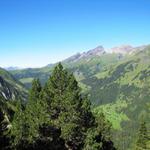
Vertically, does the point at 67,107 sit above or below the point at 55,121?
above

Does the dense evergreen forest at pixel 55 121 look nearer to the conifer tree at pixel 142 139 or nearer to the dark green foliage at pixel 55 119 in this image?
the dark green foliage at pixel 55 119

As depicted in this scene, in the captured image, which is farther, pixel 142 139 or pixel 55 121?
pixel 142 139

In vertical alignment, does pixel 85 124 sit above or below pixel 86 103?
below

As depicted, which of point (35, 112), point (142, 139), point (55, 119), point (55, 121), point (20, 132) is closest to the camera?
point (20, 132)

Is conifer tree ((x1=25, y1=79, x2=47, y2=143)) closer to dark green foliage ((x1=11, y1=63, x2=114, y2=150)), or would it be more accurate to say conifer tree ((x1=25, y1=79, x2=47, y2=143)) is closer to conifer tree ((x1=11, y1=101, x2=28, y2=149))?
dark green foliage ((x1=11, y1=63, x2=114, y2=150))

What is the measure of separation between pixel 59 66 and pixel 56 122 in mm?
10998

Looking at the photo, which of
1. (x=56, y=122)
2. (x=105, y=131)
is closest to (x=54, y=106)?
(x=56, y=122)

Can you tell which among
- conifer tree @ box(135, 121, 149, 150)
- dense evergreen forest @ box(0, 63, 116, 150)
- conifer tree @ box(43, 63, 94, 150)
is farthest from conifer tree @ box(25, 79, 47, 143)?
conifer tree @ box(135, 121, 149, 150)

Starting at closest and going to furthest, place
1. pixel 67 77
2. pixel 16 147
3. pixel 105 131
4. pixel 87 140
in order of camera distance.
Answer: pixel 16 147, pixel 87 140, pixel 67 77, pixel 105 131

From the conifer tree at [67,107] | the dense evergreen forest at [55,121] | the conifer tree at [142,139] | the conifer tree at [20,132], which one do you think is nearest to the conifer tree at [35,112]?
the dense evergreen forest at [55,121]

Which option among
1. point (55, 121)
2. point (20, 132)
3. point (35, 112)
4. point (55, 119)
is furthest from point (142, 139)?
point (20, 132)

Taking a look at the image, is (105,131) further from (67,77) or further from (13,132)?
(13,132)

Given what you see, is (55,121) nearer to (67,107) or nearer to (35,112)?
(67,107)

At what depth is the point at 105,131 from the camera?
6944 cm
